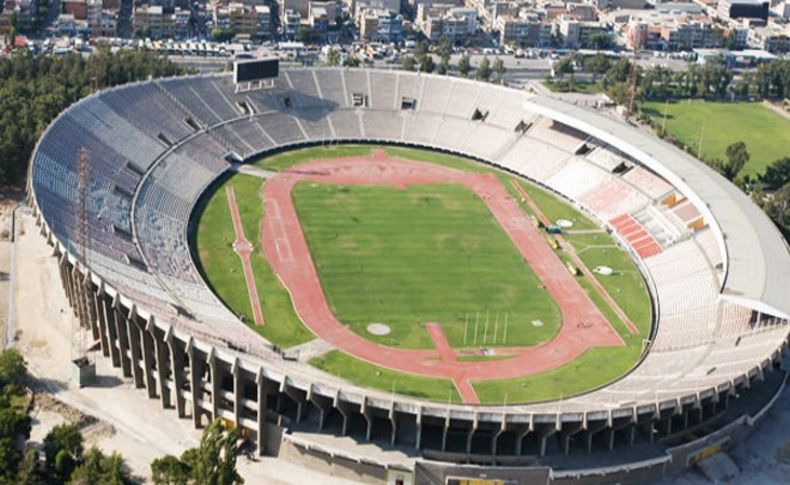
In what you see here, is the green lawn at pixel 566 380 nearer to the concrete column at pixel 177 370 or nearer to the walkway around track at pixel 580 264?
the walkway around track at pixel 580 264

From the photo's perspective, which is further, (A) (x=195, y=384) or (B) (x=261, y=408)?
(A) (x=195, y=384)

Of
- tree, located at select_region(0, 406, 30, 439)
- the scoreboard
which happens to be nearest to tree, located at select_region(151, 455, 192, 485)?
tree, located at select_region(0, 406, 30, 439)

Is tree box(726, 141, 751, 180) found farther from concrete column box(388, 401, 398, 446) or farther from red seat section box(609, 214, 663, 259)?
concrete column box(388, 401, 398, 446)

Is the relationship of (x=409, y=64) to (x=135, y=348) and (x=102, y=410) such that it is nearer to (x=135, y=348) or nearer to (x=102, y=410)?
(x=135, y=348)

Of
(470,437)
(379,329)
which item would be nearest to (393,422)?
(470,437)

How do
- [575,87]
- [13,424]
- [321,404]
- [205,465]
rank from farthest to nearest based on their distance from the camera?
[575,87], [321,404], [13,424], [205,465]

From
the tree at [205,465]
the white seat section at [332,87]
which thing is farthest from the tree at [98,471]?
the white seat section at [332,87]

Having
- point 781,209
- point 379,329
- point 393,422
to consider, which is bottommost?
point 393,422
